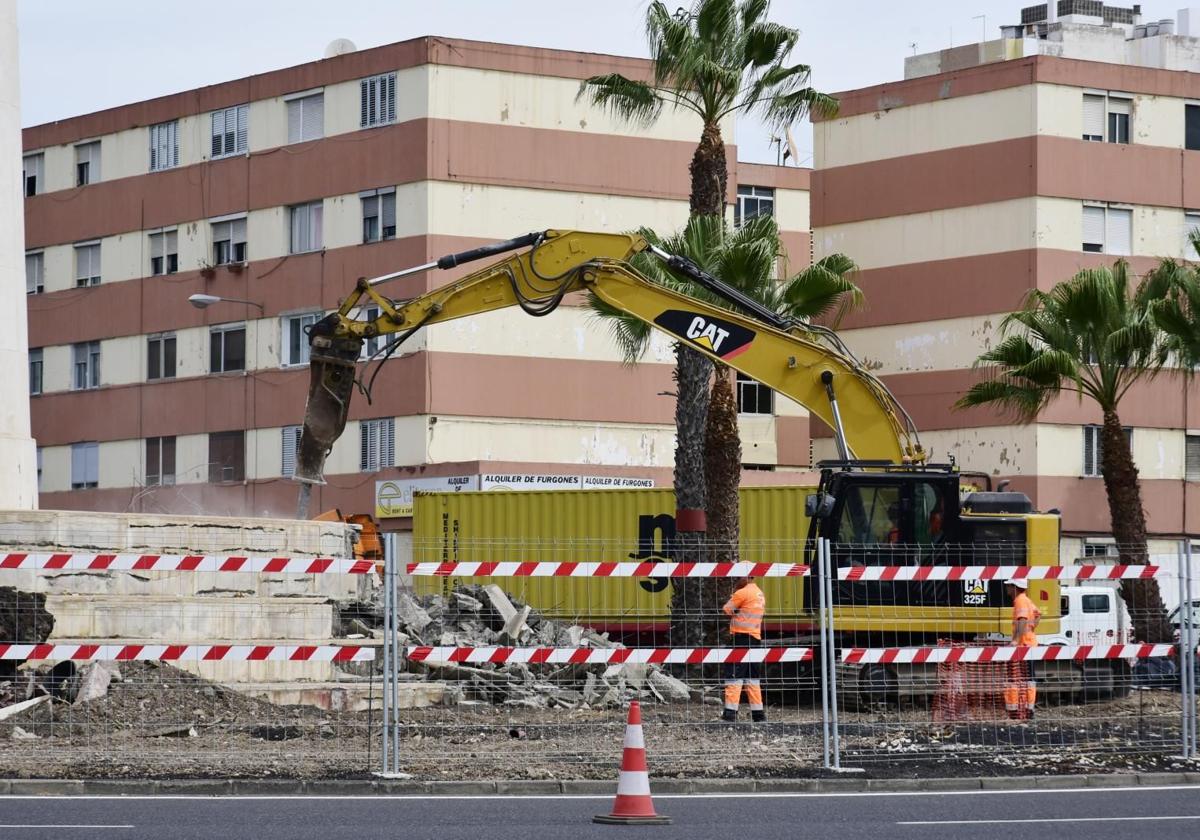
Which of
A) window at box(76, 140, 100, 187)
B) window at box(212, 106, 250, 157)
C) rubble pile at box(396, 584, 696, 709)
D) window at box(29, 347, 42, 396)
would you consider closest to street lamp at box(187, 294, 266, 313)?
window at box(212, 106, 250, 157)

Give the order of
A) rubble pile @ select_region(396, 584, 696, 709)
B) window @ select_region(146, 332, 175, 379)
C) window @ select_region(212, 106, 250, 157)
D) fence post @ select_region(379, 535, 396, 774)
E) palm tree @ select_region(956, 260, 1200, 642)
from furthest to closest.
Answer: window @ select_region(146, 332, 175, 379) < window @ select_region(212, 106, 250, 157) < palm tree @ select_region(956, 260, 1200, 642) < rubble pile @ select_region(396, 584, 696, 709) < fence post @ select_region(379, 535, 396, 774)

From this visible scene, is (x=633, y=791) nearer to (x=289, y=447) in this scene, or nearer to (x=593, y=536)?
(x=593, y=536)

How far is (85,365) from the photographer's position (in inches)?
2053

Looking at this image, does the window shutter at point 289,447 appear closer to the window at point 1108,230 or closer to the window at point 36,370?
the window at point 36,370

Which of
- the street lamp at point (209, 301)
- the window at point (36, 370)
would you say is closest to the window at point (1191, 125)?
the street lamp at point (209, 301)

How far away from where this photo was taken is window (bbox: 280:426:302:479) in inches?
1871

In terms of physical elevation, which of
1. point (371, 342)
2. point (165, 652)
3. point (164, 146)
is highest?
point (164, 146)

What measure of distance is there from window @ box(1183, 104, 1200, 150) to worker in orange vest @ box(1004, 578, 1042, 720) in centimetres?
2983

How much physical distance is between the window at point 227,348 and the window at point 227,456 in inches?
65.9

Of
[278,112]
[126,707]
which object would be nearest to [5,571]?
[126,707]

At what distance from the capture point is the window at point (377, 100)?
4541 cm

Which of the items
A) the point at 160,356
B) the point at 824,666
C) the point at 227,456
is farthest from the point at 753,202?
the point at 824,666

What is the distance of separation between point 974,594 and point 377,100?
2649 centimetres

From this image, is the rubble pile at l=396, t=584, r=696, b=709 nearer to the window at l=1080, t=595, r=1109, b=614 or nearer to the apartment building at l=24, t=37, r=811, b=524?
the window at l=1080, t=595, r=1109, b=614
